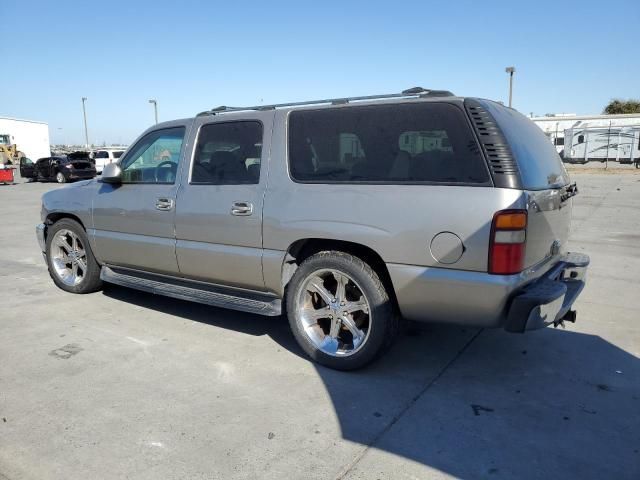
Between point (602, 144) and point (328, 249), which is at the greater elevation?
point (602, 144)

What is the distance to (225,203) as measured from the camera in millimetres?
4117

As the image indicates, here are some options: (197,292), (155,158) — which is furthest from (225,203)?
(155,158)

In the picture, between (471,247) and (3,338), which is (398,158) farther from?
(3,338)

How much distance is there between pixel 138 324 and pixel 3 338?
108 cm

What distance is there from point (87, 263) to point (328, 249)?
3.02 meters

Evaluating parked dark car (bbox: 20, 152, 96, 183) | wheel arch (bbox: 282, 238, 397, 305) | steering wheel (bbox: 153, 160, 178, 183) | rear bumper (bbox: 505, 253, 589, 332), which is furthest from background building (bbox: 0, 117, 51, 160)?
rear bumper (bbox: 505, 253, 589, 332)

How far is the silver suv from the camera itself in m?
3.12

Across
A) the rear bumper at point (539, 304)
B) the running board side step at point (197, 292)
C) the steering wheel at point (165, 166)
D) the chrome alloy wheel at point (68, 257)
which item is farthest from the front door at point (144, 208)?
the rear bumper at point (539, 304)

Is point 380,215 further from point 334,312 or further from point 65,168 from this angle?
point 65,168

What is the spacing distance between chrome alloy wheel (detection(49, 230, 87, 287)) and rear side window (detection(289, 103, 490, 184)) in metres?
2.98

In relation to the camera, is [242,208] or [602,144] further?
[602,144]

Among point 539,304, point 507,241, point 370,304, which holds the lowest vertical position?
point 370,304

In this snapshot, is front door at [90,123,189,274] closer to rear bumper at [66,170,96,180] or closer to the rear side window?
the rear side window

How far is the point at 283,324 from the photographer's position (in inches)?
189
